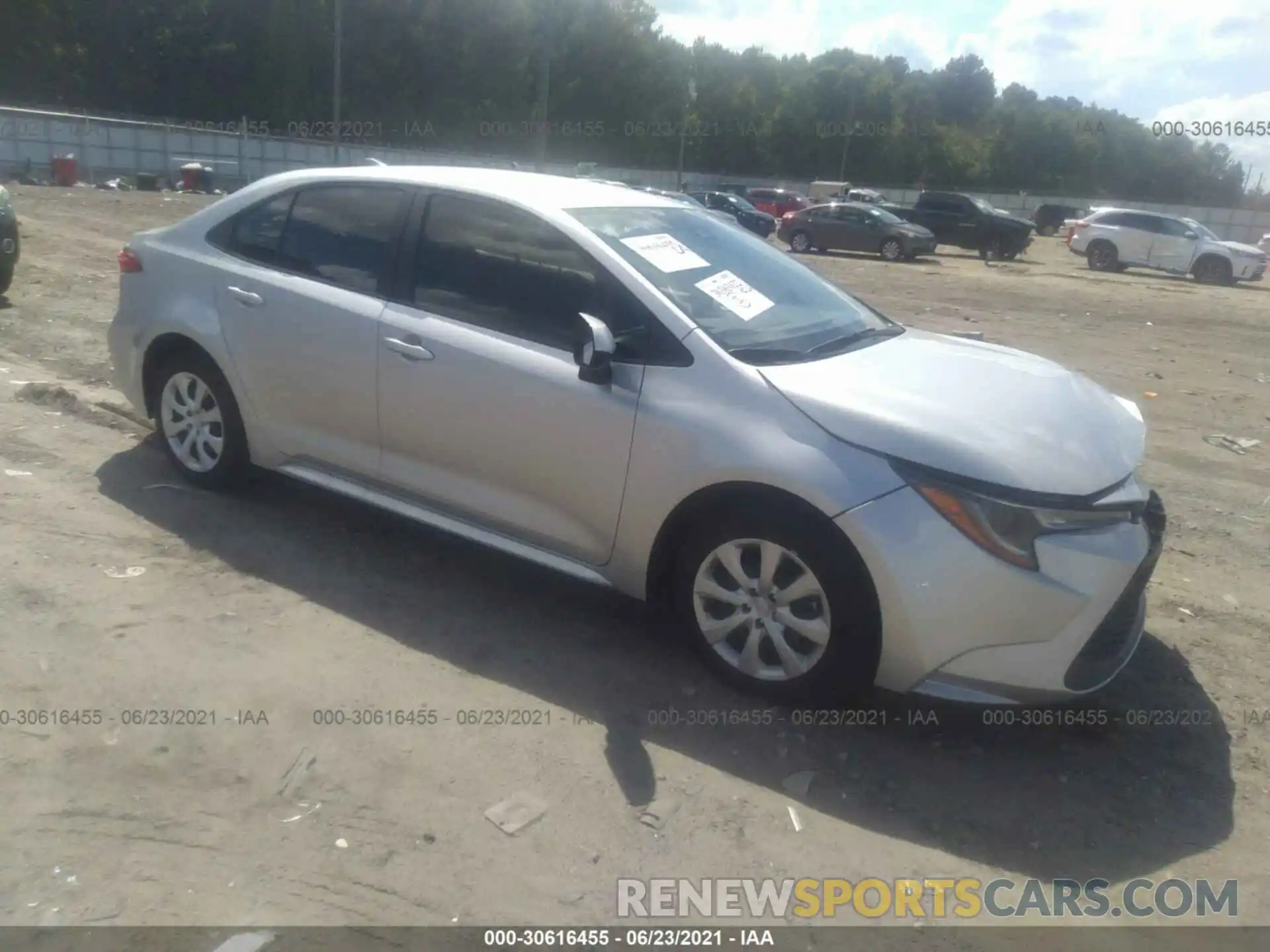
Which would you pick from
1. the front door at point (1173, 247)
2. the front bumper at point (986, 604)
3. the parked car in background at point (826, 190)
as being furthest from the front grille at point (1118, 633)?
the parked car in background at point (826, 190)

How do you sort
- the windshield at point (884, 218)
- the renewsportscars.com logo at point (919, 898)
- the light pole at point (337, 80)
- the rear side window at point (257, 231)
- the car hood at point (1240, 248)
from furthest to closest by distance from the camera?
the light pole at point (337, 80), the windshield at point (884, 218), the car hood at point (1240, 248), the rear side window at point (257, 231), the renewsportscars.com logo at point (919, 898)

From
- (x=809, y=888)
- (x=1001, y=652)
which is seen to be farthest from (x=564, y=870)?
(x=1001, y=652)

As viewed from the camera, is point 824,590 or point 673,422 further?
point 673,422

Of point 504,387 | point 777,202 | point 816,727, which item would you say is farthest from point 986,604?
point 777,202

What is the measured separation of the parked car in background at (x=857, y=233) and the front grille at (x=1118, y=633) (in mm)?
24644

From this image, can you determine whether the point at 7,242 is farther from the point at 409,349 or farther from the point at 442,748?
the point at 442,748

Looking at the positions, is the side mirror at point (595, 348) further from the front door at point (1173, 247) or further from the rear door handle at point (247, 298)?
the front door at point (1173, 247)

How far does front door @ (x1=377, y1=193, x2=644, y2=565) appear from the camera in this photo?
3.99m

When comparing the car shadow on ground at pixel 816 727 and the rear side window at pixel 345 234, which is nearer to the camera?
the car shadow on ground at pixel 816 727

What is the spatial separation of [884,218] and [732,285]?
24.8 metres

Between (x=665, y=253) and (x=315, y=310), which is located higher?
(x=665, y=253)

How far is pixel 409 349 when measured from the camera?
4387 mm

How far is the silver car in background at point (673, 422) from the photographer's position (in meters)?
3.41

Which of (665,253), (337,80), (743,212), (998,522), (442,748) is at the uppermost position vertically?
(337,80)
